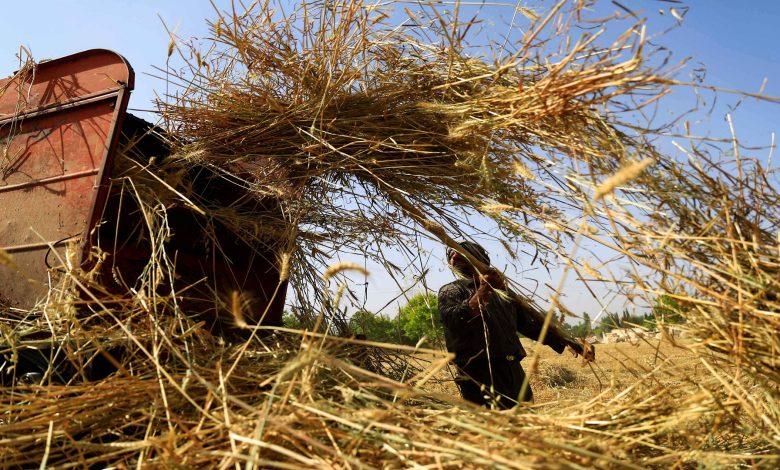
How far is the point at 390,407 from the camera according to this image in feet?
5.69

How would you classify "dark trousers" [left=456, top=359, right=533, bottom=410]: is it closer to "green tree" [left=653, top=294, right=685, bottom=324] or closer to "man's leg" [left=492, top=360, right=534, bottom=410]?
"man's leg" [left=492, top=360, right=534, bottom=410]

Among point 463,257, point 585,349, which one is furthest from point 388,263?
point 585,349

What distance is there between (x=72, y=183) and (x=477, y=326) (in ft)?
8.26

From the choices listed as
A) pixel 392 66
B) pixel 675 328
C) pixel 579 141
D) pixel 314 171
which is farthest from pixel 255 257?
pixel 675 328

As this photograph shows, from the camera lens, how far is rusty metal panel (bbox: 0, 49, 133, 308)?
2.99 meters

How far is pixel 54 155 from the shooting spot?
3.28 metres

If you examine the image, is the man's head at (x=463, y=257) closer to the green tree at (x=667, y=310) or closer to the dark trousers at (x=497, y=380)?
the dark trousers at (x=497, y=380)

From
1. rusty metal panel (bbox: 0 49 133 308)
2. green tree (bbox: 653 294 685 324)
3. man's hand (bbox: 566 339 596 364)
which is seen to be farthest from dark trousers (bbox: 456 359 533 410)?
rusty metal panel (bbox: 0 49 133 308)

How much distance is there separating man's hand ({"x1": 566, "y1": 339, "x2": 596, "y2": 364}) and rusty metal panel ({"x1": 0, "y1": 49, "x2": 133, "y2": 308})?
248 centimetres

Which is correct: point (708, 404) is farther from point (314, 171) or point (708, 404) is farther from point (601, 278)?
point (314, 171)

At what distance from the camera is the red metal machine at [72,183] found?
299cm

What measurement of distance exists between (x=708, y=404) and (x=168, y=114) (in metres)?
3.11

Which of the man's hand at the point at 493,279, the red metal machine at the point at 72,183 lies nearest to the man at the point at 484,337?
the man's hand at the point at 493,279

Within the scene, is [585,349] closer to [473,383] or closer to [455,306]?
[455,306]
